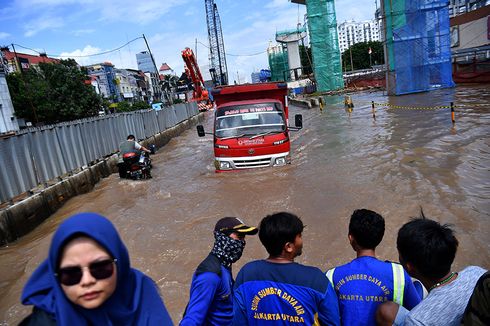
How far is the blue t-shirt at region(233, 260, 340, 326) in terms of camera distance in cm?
182

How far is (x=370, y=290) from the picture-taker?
6.48 ft

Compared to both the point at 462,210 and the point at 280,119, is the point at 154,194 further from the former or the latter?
the point at 462,210

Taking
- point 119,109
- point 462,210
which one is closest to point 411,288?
point 462,210

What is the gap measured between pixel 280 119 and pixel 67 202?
5623 mm

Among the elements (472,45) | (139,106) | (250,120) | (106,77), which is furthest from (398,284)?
(106,77)

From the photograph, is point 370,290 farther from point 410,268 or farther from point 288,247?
point 288,247

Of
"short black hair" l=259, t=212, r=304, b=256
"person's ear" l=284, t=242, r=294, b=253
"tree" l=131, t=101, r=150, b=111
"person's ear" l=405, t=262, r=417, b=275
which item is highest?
"tree" l=131, t=101, r=150, b=111

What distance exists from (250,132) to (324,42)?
1587 inches

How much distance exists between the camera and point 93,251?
1.39 metres

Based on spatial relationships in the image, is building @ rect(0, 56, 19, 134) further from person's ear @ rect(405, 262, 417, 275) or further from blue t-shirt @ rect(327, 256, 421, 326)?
person's ear @ rect(405, 262, 417, 275)

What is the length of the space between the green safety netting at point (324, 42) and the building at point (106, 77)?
3632 cm

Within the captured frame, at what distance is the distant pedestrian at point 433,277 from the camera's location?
158 centimetres

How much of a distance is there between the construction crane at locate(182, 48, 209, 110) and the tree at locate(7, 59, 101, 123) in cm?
1119

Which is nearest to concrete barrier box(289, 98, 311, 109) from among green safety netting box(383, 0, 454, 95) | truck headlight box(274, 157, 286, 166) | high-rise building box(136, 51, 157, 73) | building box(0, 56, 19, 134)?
green safety netting box(383, 0, 454, 95)
